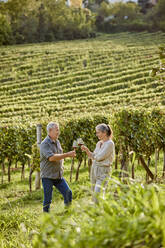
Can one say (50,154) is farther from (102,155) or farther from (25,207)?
(25,207)

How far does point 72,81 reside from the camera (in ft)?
117

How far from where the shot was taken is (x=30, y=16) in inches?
2456

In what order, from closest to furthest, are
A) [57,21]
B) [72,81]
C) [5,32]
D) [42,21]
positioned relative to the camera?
1. [72,81]
2. [5,32]
3. [42,21]
4. [57,21]

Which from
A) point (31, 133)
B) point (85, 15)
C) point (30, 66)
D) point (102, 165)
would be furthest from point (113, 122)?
point (85, 15)

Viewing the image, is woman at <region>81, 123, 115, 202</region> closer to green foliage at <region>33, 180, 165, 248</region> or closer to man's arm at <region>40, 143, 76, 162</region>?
man's arm at <region>40, 143, 76, 162</region>

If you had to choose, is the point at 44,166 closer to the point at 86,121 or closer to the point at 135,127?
the point at 135,127

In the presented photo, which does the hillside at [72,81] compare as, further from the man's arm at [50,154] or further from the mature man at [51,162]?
the man's arm at [50,154]

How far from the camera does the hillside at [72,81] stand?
85.6 feet

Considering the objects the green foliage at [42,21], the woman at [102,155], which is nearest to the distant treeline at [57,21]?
the green foliage at [42,21]

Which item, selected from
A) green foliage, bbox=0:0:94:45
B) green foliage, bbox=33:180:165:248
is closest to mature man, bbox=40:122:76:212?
green foliage, bbox=33:180:165:248

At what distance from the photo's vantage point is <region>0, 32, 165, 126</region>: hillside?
26.1 metres

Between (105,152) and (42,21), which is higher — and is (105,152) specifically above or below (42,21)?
below

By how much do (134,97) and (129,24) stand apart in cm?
5166

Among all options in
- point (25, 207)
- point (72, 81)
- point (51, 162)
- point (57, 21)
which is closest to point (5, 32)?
point (57, 21)
